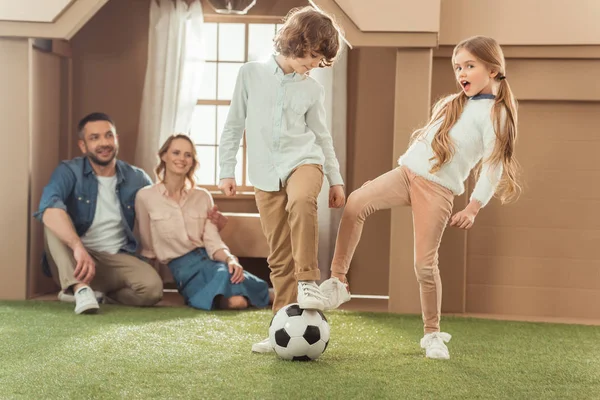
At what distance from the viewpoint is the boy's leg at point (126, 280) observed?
5.80 meters

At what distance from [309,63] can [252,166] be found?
1.85 feet

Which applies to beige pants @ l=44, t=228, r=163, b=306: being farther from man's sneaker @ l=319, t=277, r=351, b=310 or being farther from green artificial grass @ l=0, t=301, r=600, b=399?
man's sneaker @ l=319, t=277, r=351, b=310

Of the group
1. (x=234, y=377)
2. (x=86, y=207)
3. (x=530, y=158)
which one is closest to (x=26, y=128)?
(x=86, y=207)

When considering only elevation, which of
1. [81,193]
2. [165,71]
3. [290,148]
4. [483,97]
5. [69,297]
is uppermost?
[165,71]

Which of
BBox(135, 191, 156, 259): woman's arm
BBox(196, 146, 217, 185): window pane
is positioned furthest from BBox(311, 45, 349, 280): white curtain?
BBox(135, 191, 156, 259): woman's arm

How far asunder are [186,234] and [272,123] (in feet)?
7.56

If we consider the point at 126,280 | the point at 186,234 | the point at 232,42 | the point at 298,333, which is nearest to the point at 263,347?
the point at 298,333

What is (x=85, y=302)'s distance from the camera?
5.30 m

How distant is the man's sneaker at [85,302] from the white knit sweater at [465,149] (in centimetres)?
232

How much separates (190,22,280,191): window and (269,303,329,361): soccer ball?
11.5ft

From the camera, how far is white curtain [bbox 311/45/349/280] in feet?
22.0

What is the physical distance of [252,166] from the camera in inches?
157

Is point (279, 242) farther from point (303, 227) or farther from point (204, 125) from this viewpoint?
point (204, 125)

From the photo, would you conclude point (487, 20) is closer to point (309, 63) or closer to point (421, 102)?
point (421, 102)
